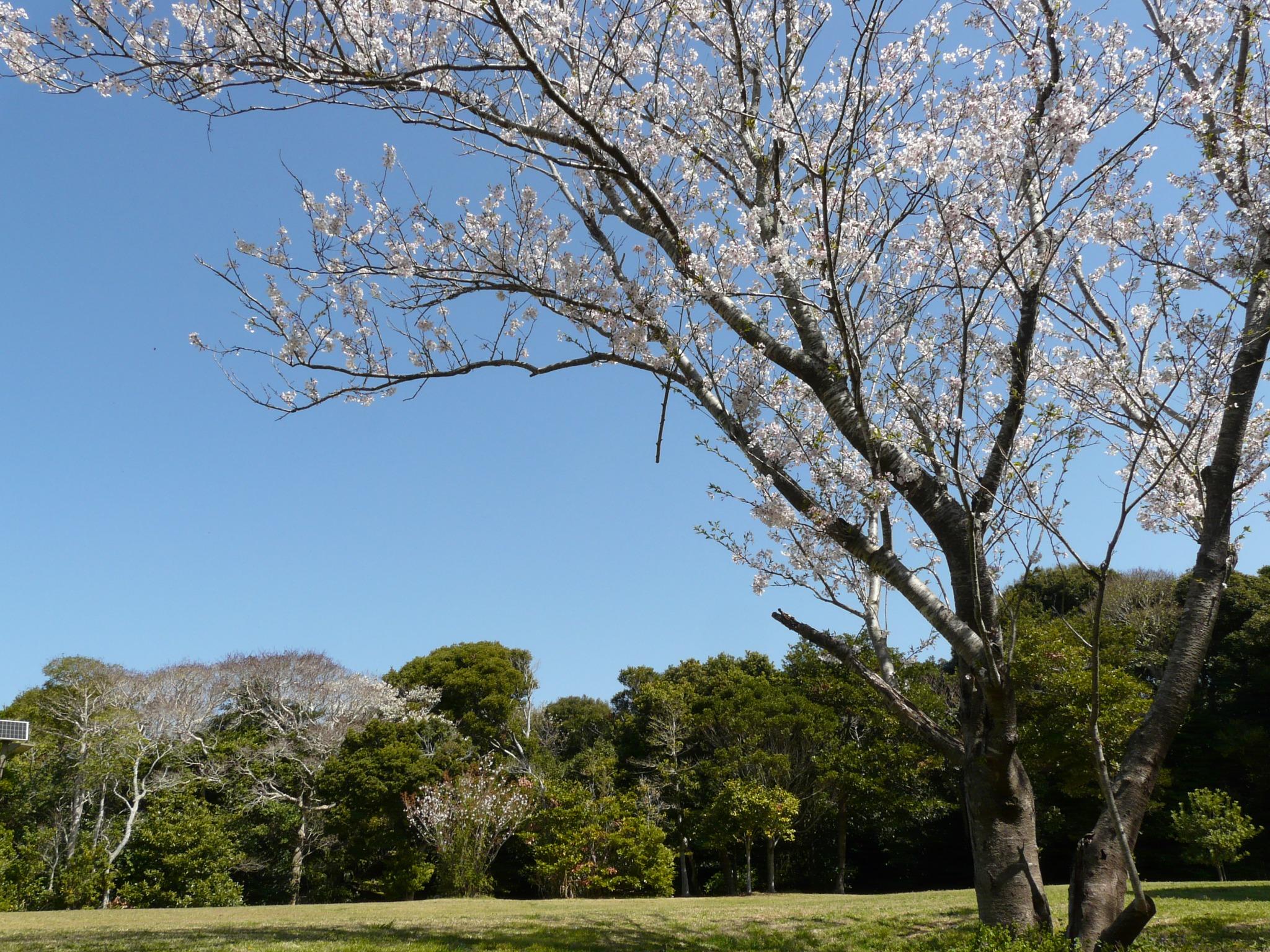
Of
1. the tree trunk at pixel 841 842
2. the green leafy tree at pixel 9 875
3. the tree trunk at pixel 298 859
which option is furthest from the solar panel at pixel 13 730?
the tree trunk at pixel 841 842

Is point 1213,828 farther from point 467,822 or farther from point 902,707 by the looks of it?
point 467,822

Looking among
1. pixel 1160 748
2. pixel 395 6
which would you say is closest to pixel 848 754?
pixel 1160 748

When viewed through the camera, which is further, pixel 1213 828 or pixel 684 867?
pixel 684 867

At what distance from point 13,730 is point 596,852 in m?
11.4

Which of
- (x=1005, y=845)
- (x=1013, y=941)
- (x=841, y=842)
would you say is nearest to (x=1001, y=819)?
(x=1005, y=845)

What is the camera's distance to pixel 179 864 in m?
14.4

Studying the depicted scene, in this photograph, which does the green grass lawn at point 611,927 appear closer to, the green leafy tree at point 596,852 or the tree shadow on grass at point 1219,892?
the tree shadow on grass at point 1219,892

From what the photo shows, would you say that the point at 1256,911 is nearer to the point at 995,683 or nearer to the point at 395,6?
the point at 995,683

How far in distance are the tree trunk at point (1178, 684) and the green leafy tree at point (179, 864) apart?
1607 cm

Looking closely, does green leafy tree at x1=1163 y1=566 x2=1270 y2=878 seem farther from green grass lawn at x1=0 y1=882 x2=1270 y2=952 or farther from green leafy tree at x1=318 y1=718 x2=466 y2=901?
green leafy tree at x1=318 y1=718 x2=466 y2=901

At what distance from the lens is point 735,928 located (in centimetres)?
666

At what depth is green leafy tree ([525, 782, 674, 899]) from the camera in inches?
534

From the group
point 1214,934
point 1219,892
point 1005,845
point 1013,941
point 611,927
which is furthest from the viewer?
point 1219,892

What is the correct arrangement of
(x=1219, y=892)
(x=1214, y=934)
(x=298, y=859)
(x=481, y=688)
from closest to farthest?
(x=1214, y=934) < (x=1219, y=892) < (x=298, y=859) < (x=481, y=688)
